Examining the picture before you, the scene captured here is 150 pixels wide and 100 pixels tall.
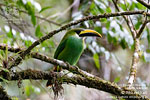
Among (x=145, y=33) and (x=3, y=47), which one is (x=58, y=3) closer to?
(x=145, y=33)

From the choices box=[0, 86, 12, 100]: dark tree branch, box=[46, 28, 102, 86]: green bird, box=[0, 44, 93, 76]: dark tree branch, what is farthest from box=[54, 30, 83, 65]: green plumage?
box=[0, 86, 12, 100]: dark tree branch

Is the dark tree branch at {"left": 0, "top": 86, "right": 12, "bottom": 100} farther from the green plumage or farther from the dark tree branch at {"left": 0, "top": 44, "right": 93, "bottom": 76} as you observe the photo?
the green plumage

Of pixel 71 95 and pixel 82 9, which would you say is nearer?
pixel 82 9

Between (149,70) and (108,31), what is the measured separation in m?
2.78

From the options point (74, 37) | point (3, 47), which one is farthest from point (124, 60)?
point (3, 47)

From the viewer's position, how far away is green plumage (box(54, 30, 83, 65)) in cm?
364

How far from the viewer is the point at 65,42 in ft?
12.1

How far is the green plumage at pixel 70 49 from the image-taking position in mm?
3636

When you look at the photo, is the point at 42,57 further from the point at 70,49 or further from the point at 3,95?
the point at 70,49

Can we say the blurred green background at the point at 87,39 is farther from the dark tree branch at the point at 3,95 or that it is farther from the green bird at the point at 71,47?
the green bird at the point at 71,47

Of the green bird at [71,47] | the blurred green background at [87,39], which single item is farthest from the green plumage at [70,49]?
the blurred green background at [87,39]

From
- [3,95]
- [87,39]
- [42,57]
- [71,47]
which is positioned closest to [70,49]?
[71,47]

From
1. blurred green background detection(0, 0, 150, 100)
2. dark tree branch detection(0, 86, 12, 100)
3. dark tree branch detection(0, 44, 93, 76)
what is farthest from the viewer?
blurred green background detection(0, 0, 150, 100)

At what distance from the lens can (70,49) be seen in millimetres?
3650
